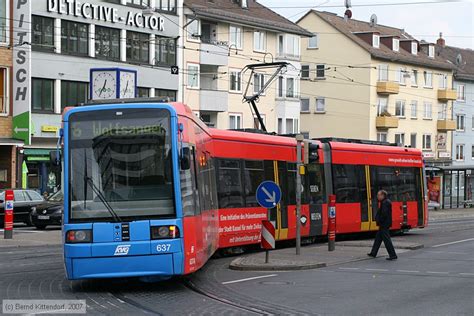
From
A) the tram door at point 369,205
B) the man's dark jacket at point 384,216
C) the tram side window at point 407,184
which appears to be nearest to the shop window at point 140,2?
the tram side window at point 407,184

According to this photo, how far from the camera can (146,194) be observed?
13.6 metres

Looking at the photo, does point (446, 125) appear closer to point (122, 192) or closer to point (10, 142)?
point (10, 142)

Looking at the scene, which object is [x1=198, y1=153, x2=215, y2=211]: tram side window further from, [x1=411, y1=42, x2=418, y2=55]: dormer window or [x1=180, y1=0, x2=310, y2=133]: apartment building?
[x1=411, y1=42, x2=418, y2=55]: dormer window

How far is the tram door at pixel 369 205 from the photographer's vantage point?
27.7 m

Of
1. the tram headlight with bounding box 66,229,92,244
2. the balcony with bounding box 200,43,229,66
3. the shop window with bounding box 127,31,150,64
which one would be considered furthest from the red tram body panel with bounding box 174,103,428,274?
the balcony with bounding box 200,43,229,66

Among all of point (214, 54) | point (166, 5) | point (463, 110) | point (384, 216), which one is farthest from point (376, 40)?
point (384, 216)

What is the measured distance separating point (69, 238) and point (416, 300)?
18.0 feet

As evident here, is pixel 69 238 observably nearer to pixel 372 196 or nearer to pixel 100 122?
pixel 100 122

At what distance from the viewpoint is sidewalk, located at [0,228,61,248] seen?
2431 centimetres

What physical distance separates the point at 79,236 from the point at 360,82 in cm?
6009

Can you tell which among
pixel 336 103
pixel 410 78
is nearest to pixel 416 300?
pixel 336 103

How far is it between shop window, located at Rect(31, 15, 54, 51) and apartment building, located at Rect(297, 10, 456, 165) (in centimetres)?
3047

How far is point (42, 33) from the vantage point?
4553cm

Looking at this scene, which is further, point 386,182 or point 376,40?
point 376,40
